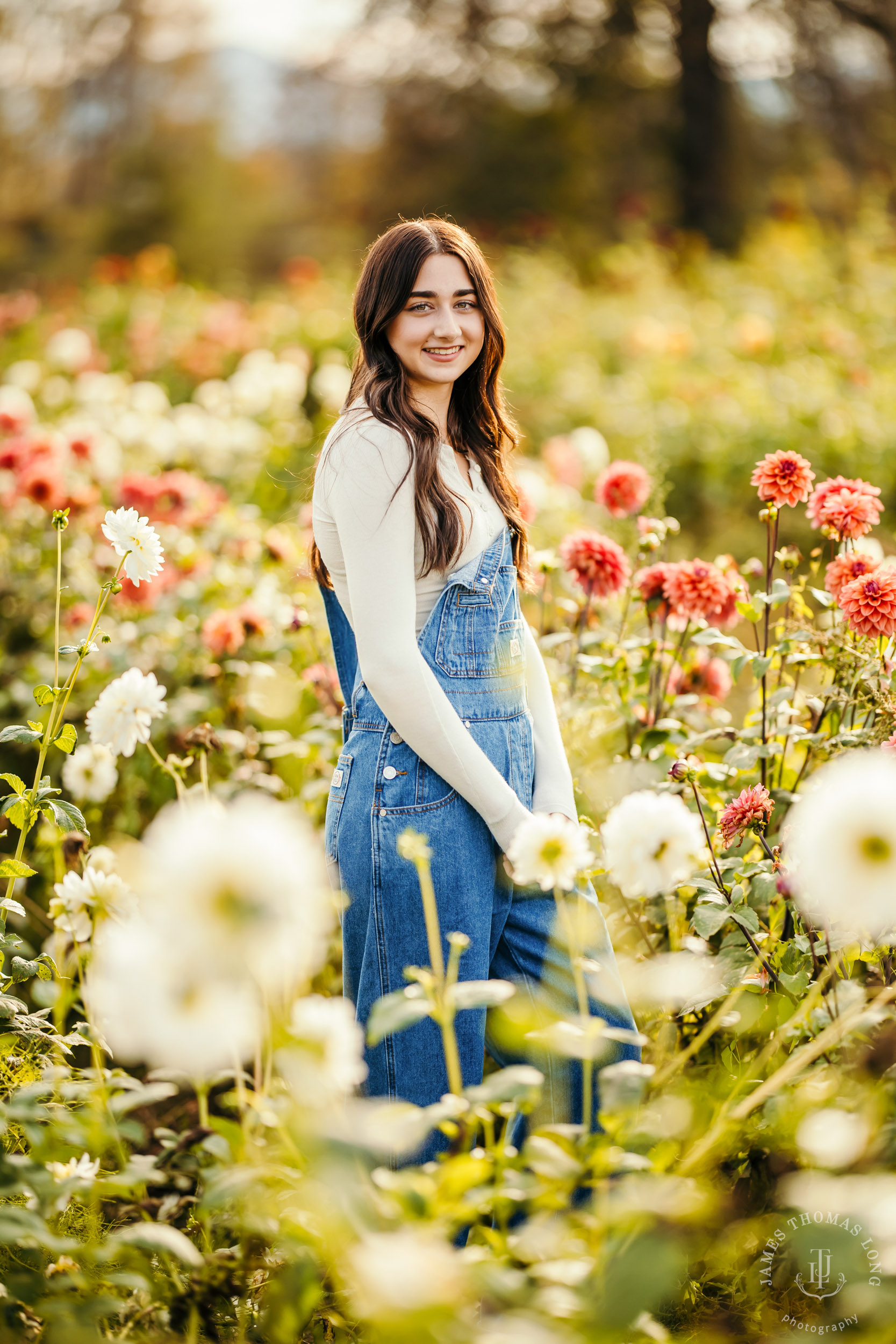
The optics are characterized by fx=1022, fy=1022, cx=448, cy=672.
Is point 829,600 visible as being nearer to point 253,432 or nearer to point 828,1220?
point 828,1220

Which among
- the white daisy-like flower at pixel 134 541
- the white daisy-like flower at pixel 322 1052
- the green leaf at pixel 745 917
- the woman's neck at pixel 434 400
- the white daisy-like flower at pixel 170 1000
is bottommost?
the green leaf at pixel 745 917

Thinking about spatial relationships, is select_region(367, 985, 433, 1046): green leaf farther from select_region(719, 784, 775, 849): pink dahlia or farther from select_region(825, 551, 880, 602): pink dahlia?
select_region(825, 551, 880, 602): pink dahlia

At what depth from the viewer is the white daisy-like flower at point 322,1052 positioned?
83 cm

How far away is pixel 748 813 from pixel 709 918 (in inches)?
6.7

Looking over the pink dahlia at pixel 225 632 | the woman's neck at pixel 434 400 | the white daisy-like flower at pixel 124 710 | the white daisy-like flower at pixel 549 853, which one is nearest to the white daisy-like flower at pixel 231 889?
the white daisy-like flower at pixel 549 853

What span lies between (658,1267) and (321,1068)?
30 centimetres

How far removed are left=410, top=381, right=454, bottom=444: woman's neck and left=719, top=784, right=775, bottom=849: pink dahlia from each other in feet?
2.42

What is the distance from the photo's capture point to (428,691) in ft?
4.68

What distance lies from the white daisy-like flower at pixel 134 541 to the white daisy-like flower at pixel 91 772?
0.33 metres

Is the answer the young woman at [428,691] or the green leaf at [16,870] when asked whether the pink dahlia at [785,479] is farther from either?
the green leaf at [16,870]

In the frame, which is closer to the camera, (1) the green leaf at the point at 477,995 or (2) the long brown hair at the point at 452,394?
(1) the green leaf at the point at 477,995

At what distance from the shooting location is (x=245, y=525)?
11.3 feet

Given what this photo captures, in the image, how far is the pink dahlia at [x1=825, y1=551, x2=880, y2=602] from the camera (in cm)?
177

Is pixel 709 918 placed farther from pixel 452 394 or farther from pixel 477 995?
pixel 452 394
